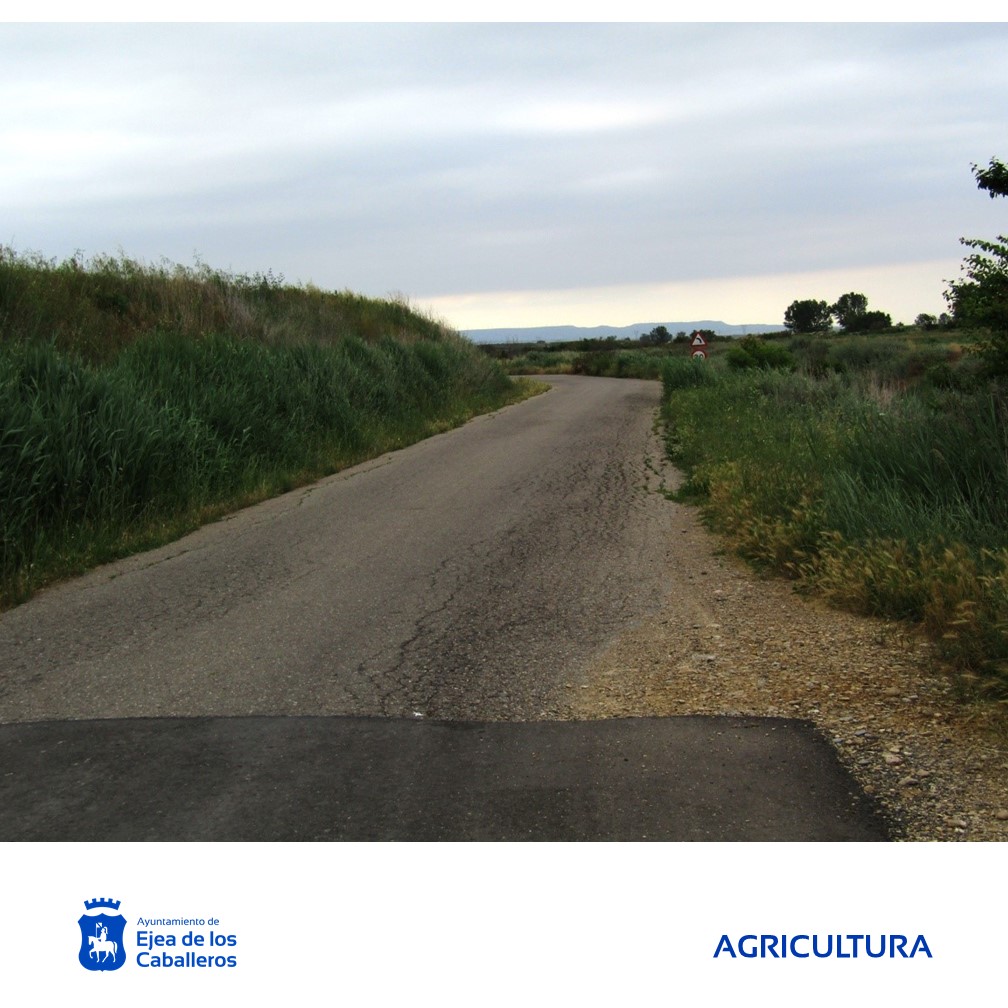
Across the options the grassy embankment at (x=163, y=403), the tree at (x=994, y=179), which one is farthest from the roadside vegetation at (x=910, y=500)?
the grassy embankment at (x=163, y=403)

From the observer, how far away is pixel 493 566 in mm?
8219

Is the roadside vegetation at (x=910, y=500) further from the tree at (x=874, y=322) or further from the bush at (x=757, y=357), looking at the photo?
the tree at (x=874, y=322)

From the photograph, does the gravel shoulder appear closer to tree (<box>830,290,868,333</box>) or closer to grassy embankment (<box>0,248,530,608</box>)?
grassy embankment (<box>0,248,530,608</box>)

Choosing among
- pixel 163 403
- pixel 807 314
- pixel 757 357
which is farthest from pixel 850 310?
pixel 163 403

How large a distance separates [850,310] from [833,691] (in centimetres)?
9742

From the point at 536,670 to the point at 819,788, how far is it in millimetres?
1973

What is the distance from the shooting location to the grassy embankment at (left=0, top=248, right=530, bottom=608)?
30.3 ft

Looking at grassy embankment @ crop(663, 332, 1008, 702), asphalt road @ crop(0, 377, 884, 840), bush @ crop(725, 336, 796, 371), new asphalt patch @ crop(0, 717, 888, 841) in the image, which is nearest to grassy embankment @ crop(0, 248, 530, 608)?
asphalt road @ crop(0, 377, 884, 840)

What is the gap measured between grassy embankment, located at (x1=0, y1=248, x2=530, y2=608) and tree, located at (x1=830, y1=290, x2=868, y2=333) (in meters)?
A: 71.4

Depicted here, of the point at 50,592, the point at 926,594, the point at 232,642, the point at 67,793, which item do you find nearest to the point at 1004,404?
the point at 926,594

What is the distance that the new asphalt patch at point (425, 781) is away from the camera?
3811 millimetres

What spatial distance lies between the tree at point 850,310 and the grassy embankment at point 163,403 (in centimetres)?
7143

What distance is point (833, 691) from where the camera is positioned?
5.20 metres

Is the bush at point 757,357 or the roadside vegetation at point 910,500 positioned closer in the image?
the roadside vegetation at point 910,500
